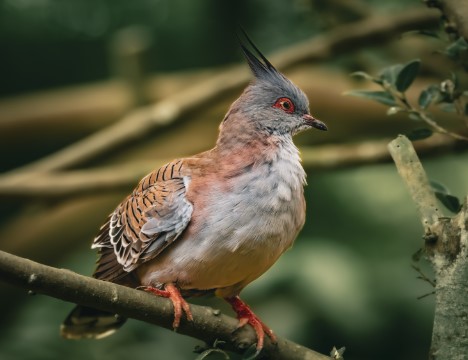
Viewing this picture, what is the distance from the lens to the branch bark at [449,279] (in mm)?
1975

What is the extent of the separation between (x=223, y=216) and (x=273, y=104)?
66 centimetres

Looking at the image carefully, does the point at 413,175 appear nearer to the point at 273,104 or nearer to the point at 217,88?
the point at 273,104

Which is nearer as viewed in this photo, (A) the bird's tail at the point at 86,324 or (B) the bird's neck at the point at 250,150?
(B) the bird's neck at the point at 250,150

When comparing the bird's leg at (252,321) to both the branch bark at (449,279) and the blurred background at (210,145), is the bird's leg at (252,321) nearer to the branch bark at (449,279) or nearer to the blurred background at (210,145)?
the branch bark at (449,279)

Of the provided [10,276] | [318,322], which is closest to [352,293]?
[318,322]

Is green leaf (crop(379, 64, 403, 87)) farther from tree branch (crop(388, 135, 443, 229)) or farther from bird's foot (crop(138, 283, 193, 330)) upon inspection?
bird's foot (crop(138, 283, 193, 330))

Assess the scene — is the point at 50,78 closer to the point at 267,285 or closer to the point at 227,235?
the point at 267,285

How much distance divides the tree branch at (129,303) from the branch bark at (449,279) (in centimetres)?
42

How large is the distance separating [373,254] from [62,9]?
11.0 feet

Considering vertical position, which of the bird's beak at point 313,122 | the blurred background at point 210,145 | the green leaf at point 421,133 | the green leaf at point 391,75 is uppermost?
the green leaf at point 391,75

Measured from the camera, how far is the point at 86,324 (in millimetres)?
3213

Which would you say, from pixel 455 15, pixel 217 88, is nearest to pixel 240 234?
pixel 455 15

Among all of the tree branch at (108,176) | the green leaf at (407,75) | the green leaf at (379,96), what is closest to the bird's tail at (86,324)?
the green leaf at (379,96)

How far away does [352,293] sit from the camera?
192 inches
